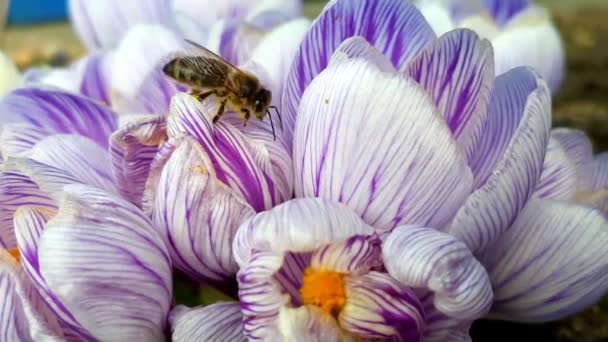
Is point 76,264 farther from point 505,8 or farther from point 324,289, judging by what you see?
point 505,8

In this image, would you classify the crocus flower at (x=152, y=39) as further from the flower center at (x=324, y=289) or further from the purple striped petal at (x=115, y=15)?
the flower center at (x=324, y=289)

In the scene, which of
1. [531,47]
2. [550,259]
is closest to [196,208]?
[550,259]

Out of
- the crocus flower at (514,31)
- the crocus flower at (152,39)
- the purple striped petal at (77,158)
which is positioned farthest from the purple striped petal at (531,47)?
the purple striped petal at (77,158)

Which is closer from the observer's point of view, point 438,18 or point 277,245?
point 277,245

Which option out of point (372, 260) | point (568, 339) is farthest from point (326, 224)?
point (568, 339)

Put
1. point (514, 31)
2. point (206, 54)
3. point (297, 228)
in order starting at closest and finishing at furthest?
point (297, 228), point (206, 54), point (514, 31)

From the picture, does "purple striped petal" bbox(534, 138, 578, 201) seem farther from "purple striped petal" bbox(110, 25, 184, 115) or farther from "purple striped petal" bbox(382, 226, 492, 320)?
"purple striped petal" bbox(110, 25, 184, 115)

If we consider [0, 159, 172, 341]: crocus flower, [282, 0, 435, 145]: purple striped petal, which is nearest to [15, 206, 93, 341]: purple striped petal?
[0, 159, 172, 341]: crocus flower
